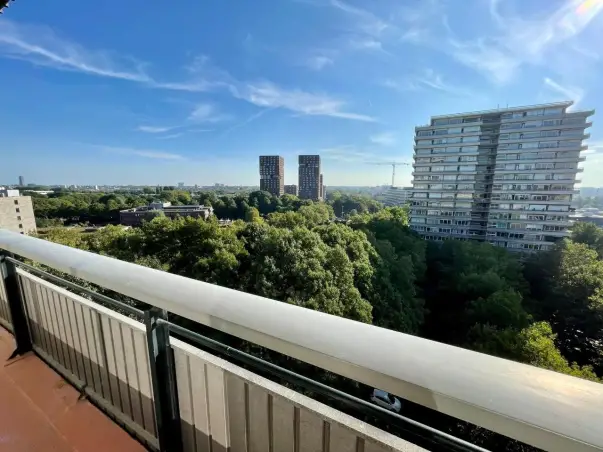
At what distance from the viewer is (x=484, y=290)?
1294 centimetres

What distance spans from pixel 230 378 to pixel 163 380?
1.08 feet

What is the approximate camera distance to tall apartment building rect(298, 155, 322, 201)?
67.8 meters

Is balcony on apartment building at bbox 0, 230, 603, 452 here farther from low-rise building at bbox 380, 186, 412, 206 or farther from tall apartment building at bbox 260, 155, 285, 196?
low-rise building at bbox 380, 186, 412, 206

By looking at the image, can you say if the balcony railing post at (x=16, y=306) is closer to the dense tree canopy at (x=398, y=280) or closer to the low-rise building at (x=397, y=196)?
the dense tree canopy at (x=398, y=280)

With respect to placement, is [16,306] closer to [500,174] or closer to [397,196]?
[500,174]

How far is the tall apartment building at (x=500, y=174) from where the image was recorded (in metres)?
22.4

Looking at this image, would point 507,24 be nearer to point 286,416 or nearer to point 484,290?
point 484,290

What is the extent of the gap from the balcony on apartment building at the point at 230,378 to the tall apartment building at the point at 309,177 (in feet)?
219

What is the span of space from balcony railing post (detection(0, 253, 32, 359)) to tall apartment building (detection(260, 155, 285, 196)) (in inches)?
2462

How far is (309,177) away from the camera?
6919cm

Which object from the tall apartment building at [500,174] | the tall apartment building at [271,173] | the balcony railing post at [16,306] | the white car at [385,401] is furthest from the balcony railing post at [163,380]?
the tall apartment building at [271,173]

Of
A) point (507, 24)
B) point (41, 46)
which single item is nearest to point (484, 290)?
point (507, 24)

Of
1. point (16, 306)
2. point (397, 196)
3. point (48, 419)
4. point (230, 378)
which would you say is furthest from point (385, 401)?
point (397, 196)

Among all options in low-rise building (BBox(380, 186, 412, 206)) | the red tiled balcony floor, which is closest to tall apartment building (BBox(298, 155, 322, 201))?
low-rise building (BBox(380, 186, 412, 206))
